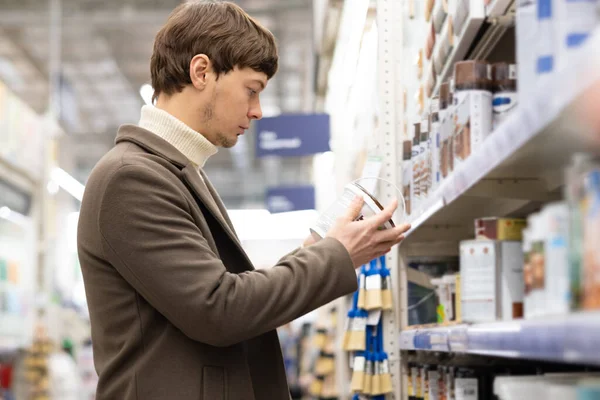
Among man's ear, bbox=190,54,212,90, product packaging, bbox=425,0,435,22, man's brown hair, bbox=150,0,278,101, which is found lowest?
man's ear, bbox=190,54,212,90

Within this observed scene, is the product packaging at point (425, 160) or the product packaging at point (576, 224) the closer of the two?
the product packaging at point (576, 224)

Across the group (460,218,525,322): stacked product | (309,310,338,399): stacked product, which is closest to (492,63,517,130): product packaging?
(460,218,525,322): stacked product

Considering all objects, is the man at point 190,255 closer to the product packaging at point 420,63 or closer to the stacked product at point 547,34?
the stacked product at point 547,34

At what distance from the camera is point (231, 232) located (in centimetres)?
213

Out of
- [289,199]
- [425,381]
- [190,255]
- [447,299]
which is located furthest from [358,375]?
[289,199]

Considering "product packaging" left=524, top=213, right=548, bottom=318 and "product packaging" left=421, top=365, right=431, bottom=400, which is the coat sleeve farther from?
"product packaging" left=421, top=365, right=431, bottom=400

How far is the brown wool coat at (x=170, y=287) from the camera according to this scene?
183cm

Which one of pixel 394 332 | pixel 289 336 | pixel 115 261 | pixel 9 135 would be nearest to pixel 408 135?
pixel 394 332

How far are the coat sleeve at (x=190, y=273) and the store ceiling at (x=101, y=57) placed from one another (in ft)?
32.5

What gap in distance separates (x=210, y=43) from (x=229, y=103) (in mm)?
159

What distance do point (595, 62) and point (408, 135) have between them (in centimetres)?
236

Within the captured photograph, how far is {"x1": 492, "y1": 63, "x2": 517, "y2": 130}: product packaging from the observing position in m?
1.84

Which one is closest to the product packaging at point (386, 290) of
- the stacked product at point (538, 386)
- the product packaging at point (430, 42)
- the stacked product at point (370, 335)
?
the stacked product at point (370, 335)

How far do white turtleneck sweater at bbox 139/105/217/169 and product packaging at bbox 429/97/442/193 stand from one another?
64 cm
